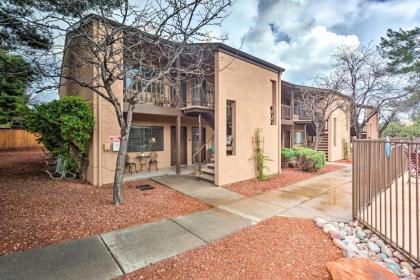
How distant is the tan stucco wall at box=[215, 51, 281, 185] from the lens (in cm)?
791

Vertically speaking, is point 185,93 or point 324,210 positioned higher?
point 185,93

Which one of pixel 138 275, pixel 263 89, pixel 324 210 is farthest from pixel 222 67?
pixel 138 275

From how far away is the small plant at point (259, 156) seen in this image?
908cm

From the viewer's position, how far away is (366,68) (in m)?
13.6

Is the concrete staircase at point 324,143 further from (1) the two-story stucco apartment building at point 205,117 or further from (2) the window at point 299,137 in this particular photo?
(1) the two-story stucco apartment building at point 205,117

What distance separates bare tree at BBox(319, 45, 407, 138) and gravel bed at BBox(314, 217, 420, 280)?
41.2 ft

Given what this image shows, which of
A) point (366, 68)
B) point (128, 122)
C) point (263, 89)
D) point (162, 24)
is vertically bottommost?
point (128, 122)

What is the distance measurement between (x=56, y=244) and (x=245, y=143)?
7015 mm

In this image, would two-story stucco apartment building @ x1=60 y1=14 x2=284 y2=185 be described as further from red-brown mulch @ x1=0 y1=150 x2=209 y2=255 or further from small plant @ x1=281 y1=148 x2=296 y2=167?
small plant @ x1=281 y1=148 x2=296 y2=167

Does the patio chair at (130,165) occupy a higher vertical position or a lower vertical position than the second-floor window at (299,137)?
lower

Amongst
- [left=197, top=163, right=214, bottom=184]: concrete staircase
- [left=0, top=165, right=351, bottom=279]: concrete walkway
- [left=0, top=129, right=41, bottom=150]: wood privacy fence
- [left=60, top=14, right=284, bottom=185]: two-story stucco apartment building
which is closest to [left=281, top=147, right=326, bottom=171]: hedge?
[left=60, top=14, right=284, bottom=185]: two-story stucco apartment building

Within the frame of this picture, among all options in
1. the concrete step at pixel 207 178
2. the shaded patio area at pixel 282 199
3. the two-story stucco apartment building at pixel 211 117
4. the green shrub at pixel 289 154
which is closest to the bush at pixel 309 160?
the green shrub at pixel 289 154

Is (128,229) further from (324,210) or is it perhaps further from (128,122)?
(324,210)

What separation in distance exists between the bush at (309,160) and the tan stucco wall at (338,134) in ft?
20.0
